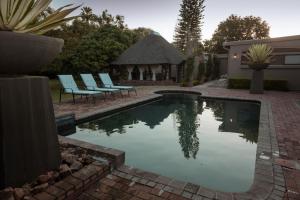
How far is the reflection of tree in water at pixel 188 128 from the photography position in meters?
5.93

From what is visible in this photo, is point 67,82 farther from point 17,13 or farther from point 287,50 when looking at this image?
point 287,50

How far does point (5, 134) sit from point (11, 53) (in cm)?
100

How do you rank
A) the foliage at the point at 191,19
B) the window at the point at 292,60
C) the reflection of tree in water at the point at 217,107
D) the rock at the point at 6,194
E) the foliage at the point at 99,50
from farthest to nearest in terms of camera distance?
the foliage at the point at 191,19 → the foliage at the point at 99,50 → the window at the point at 292,60 → the reflection of tree in water at the point at 217,107 → the rock at the point at 6,194

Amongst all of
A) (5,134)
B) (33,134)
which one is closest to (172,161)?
(33,134)

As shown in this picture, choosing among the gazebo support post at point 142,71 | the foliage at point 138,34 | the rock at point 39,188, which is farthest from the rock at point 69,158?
the foliage at point 138,34

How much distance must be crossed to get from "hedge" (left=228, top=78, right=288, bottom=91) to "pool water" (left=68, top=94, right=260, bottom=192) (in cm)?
709

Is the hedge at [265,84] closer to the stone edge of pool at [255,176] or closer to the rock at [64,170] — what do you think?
the stone edge of pool at [255,176]

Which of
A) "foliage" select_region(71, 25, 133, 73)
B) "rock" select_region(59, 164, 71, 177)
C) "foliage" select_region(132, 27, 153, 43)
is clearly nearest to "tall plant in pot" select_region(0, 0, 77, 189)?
"rock" select_region(59, 164, 71, 177)

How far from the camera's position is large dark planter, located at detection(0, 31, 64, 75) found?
267cm

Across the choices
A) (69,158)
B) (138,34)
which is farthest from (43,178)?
(138,34)

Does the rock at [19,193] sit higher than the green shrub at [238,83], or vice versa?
the green shrub at [238,83]

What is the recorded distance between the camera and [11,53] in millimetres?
2727

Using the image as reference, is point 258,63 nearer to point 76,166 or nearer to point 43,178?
point 76,166

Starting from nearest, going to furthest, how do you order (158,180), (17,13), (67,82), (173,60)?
(17,13), (158,180), (67,82), (173,60)
